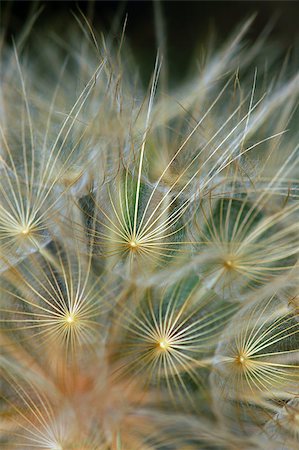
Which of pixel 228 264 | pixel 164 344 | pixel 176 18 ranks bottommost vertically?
pixel 164 344

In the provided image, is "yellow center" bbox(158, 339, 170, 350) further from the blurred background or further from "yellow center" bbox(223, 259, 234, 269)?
the blurred background

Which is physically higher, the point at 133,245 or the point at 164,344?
the point at 133,245

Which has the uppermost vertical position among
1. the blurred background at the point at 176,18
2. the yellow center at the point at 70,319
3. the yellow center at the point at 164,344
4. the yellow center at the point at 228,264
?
the blurred background at the point at 176,18

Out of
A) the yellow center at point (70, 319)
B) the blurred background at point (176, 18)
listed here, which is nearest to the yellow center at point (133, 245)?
the yellow center at point (70, 319)

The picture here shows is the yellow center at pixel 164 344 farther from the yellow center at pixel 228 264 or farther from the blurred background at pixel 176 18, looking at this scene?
the blurred background at pixel 176 18

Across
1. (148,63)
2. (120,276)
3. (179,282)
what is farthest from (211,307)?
(148,63)

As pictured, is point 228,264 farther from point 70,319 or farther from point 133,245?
point 70,319

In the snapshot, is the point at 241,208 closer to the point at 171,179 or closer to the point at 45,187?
the point at 171,179

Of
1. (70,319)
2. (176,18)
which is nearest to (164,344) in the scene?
(70,319)
